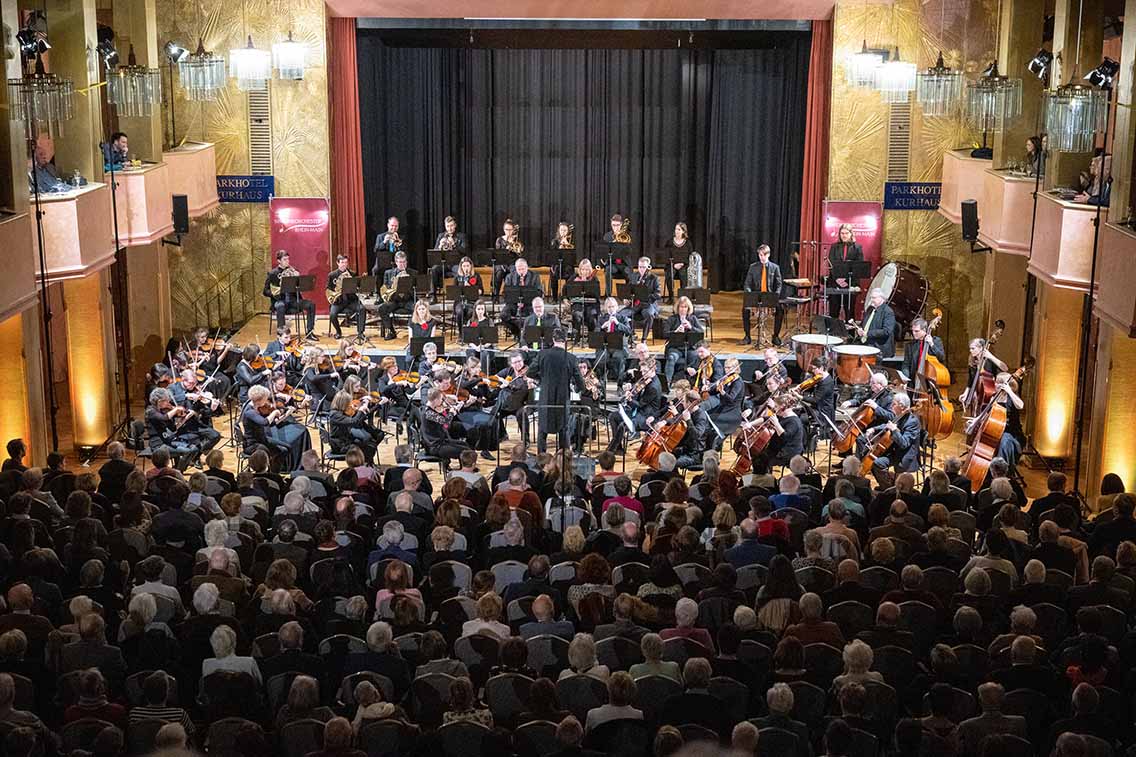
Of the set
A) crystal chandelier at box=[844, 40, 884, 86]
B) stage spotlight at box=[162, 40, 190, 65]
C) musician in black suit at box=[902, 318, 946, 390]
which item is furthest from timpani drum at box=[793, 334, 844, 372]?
stage spotlight at box=[162, 40, 190, 65]

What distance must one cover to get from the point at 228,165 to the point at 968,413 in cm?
1150

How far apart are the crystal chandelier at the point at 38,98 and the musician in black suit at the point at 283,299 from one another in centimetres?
532

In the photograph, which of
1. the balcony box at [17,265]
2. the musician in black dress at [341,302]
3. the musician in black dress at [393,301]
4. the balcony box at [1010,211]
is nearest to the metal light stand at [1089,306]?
the balcony box at [1010,211]

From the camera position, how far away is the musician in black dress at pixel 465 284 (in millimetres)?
18281

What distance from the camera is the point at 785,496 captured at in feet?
36.0

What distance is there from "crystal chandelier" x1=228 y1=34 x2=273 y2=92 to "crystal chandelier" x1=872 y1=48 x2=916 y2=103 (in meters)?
8.29

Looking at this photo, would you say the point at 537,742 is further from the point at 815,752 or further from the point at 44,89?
A: the point at 44,89

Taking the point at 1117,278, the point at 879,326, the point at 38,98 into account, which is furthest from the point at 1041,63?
the point at 38,98

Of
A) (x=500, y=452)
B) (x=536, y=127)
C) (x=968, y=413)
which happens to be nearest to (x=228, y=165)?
(x=536, y=127)

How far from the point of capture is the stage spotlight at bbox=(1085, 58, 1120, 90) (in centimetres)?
1436

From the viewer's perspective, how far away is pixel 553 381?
15.0 meters

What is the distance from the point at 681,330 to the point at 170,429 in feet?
18.7

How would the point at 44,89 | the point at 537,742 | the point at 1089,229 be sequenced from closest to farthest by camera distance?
the point at 537,742 < the point at 44,89 < the point at 1089,229

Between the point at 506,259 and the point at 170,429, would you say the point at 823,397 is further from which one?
the point at 170,429
